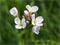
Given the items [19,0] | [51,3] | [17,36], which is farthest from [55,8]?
[17,36]

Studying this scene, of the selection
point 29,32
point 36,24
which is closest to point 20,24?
point 36,24

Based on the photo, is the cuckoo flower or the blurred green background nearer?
the cuckoo flower

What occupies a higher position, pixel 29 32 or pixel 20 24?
pixel 20 24

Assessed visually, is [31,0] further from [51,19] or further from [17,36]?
[51,19]

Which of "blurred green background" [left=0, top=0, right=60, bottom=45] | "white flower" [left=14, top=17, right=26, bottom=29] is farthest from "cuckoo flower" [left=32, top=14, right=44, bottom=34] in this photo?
"blurred green background" [left=0, top=0, right=60, bottom=45]

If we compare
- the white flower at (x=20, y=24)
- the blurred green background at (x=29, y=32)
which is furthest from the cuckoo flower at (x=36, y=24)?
the blurred green background at (x=29, y=32)

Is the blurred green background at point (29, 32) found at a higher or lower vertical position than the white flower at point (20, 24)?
lower

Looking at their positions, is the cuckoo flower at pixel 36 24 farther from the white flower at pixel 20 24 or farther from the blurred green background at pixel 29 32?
the blurred green background at pixel 29 32

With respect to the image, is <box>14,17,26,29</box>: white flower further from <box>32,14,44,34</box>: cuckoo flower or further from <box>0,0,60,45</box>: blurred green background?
<box>0,0,60,45</box>: blurred green background

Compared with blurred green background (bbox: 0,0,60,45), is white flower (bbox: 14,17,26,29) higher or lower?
higher

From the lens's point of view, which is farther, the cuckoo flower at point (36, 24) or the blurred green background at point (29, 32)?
the blurred green background at point (29, 32)

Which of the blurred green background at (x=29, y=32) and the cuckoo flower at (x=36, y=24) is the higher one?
the cuckoo flower at (x=36, y=24)

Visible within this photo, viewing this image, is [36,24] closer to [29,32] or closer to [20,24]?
[20,24]
